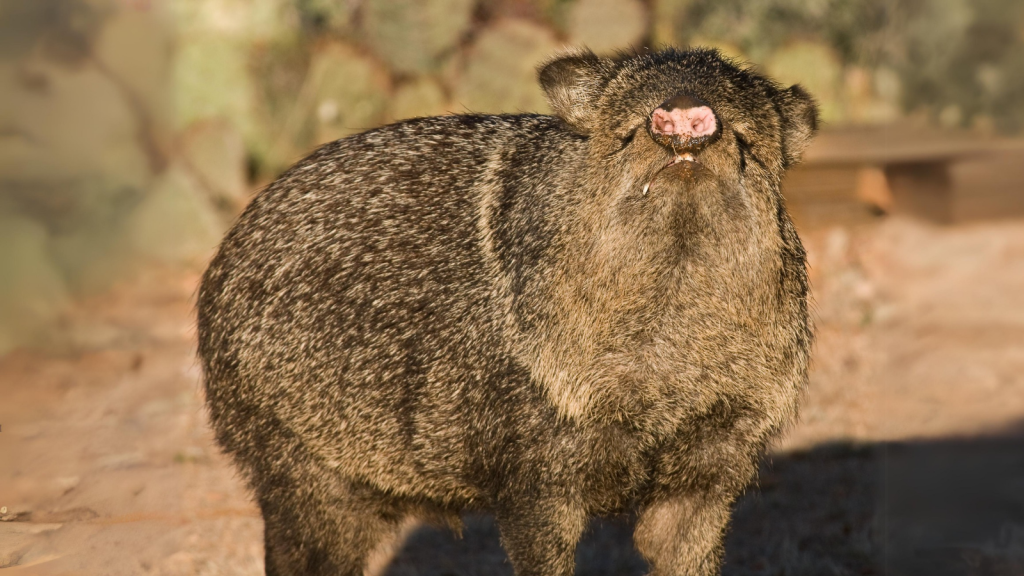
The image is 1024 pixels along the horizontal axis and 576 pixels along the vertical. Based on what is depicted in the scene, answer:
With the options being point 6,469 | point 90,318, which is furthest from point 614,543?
point 90,318

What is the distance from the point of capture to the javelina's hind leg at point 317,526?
3.22m

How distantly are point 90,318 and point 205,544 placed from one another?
3072mm

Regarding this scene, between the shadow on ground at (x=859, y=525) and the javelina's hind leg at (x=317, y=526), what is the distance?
2.47 feet

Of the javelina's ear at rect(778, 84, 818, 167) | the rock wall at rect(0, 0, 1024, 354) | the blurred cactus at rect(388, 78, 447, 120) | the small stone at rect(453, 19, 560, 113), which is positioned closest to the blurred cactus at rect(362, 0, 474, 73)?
the rock wall at rect(0, 0, 1024, 354)

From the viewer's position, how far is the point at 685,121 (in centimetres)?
244

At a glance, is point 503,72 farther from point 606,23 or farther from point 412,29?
point 606,23

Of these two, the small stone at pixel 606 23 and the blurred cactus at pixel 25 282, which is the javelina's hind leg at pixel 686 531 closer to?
the blurred cactus at pixel 25 282

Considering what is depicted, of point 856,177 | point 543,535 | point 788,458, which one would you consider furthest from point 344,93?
point 543,535

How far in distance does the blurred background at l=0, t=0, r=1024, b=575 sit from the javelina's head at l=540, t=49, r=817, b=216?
1.13 metres

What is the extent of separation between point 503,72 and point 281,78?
78.2 inches

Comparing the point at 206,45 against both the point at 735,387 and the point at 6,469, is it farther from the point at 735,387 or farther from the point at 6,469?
the point at 735,387

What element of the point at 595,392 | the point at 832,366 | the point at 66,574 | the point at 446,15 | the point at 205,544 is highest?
the point at 446,15

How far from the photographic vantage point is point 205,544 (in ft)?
14.8

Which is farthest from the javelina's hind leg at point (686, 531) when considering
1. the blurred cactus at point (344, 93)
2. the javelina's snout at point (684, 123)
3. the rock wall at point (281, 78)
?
the blurred cactus at point (344, 93)
